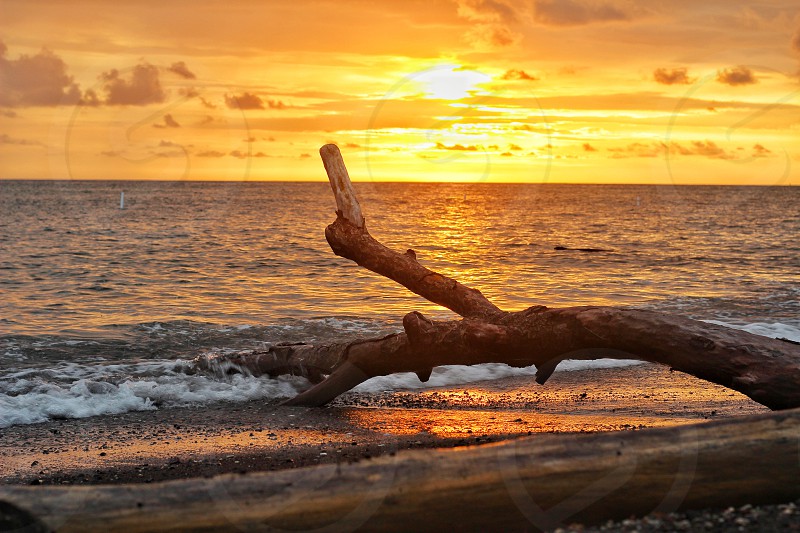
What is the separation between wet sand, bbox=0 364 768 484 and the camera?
232 inches

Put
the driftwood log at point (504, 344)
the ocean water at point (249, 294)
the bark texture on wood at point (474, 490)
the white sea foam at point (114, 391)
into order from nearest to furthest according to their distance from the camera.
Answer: the bark texture on wood at point (474, 490) < the driftwood log at point (504, 344) < the white sea foam at point (114, 391) < the ocean water at point (249, 294)

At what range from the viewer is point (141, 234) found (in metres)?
40.6

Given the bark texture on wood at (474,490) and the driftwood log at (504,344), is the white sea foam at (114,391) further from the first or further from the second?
the bark texture on wood at (474,490)

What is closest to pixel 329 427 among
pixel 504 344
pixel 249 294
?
pixel 504 344

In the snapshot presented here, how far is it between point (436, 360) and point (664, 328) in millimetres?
2038

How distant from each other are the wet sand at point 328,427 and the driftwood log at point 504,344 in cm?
51

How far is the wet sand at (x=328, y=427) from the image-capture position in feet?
19.3

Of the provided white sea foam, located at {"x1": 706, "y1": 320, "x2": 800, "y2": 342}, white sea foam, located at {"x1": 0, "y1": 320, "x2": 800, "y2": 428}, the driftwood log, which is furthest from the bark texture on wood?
white sea foam, located at {"x1": 706, "y1": 320, "x2": 800, "y2": 342}

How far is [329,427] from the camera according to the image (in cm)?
712

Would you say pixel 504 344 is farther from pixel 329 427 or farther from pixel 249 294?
pixel 249 294

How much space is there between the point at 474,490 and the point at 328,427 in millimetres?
3869

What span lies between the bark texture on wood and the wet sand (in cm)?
221

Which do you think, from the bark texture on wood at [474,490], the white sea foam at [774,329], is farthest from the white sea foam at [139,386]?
the bark texture on wood at [474,490]

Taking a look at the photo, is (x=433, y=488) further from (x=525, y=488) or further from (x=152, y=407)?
(x=152, y=407)
